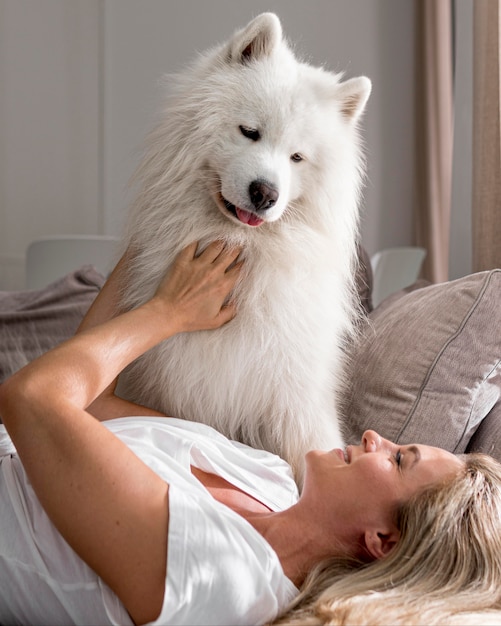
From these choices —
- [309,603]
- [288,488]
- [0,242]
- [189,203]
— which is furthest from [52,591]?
[0,242]

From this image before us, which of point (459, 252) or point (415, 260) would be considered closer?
point (459, 252)

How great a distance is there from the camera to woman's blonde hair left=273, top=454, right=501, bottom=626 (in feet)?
3.83

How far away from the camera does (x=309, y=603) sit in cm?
126

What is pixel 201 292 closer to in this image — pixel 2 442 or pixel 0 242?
pixel 2 442

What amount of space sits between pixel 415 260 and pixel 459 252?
0.74 metres

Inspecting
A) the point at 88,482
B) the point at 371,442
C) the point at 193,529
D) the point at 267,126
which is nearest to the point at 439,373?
the point at 371,442

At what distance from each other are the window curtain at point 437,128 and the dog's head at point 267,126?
3.12 meters

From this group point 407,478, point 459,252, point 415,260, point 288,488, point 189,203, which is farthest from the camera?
point 415,260

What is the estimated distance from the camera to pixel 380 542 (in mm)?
1356

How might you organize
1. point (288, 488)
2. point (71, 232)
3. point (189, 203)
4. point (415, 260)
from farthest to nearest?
point (71, 232)
point (415, 260)
point (189, 203)
point (288, 488)

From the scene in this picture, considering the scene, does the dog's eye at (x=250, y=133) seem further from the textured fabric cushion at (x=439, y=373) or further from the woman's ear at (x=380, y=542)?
the woman's ear at (x=380, y=542)

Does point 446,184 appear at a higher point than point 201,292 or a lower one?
lower

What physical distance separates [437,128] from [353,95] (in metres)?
3.26

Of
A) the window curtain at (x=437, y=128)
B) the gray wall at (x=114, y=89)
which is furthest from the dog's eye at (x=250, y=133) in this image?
the gray wall at (x=114, y=89)
